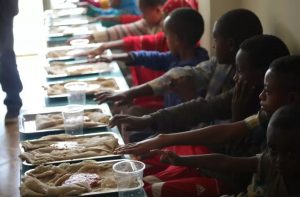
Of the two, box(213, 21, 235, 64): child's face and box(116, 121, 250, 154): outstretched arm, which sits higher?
box(213, 21, 235, 64): child's face

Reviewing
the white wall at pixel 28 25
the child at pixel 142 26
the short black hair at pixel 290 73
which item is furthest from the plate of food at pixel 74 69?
the white wall at pixel 28 25

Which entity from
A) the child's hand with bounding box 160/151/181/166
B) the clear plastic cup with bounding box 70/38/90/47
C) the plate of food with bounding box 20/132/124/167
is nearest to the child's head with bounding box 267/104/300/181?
the child's hand with bounding box 160/151/181/166

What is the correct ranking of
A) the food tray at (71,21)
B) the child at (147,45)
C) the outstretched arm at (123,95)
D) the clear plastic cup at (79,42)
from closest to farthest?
the outstretched arm at (123,95) < the child at (147,45) < the clear plastic cup at (79,42) < the food tray at (71,21)

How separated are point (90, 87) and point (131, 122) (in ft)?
1.60

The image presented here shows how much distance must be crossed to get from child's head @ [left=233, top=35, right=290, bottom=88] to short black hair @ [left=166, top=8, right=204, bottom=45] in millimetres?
762

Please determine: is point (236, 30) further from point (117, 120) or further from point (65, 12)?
point (65, 12)

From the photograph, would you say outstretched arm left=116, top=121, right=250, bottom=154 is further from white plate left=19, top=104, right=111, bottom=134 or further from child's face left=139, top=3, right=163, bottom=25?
child's face left=139, top=3, right=163, bottom=25

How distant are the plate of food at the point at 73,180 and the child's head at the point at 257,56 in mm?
589

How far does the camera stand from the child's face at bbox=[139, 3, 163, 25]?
3461mm

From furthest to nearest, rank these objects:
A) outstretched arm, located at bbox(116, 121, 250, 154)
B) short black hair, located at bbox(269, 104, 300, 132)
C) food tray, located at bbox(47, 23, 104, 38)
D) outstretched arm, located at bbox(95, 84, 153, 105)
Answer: food tray, located at bbox(47, 23, 104, 38), outstretched arm, located at bbox(95, 84, 153, 105), outstretched arm, located at bbox(116, 121, 250, 154), short black hair, located at bbox(269, 104, 300, 132)

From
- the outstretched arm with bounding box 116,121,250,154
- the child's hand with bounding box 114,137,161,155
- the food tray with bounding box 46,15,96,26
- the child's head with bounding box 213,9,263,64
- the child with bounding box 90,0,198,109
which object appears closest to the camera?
the child's hand with bounding box 114,137,161,155

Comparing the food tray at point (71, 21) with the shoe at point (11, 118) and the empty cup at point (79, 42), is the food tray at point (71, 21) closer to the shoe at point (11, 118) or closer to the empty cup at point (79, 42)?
the empty cup at point (79, 42)

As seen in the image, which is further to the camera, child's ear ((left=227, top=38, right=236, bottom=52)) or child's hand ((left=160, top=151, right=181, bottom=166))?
child's ear ((left=227, top=38, right=236, bottom=52))

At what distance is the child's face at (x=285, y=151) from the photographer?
59.9 inches
